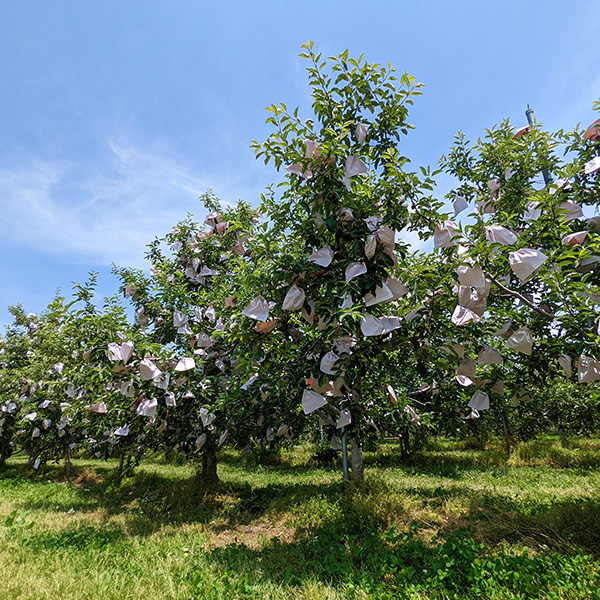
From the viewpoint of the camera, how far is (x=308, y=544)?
15.9 ft

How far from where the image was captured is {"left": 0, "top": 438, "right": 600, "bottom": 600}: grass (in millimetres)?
3332

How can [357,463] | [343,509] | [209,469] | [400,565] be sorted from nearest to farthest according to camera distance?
[400,565]
[343,509]
[357,463]
[209,469]

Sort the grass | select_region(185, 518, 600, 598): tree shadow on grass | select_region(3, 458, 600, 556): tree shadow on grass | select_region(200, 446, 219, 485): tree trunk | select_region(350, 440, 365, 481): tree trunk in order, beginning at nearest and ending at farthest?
select_region(185, 518, 600, 598): tree shadow on grass
the grass
select_region(3, 458, 600, 556): tree shadow on grass
select_region(350, 440, 365, 481): tree trunk
select_region(200, 446, 219, 485): tree trunk

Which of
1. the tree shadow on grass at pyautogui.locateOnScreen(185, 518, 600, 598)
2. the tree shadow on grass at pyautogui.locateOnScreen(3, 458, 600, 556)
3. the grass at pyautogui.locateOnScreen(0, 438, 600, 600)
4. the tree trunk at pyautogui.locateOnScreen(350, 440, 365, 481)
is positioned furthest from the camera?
the tree trunk at pyautogui.locateOnScreen(350, 440, 365, 481)

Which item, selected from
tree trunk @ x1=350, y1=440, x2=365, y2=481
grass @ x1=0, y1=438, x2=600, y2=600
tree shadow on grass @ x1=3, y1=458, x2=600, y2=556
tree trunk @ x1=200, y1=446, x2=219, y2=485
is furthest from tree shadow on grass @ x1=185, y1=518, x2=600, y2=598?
tree trunk @ x1=200, y1=446, x2=219, y2=485

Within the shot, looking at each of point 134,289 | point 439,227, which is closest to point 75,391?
point 134,289

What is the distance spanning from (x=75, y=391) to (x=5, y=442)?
1430 cm

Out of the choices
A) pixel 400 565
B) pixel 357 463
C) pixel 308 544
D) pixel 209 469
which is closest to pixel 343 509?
pixel 357 463

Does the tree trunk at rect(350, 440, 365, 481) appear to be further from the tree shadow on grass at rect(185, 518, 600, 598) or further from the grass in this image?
the tree shadow on grass at rect(185, 518, 600, 598)

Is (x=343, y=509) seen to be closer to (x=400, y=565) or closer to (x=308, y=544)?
(x=308, y=544)

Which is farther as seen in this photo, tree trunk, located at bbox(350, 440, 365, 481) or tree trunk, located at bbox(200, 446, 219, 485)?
tree trunk, located at bbox(200, 446, 219, 485)

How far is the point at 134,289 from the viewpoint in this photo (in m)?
8.21

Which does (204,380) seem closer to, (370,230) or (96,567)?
(96,567)

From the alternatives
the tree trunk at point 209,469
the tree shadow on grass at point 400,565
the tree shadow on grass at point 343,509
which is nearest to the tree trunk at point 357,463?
the tree shadow on grass at point 343,509
